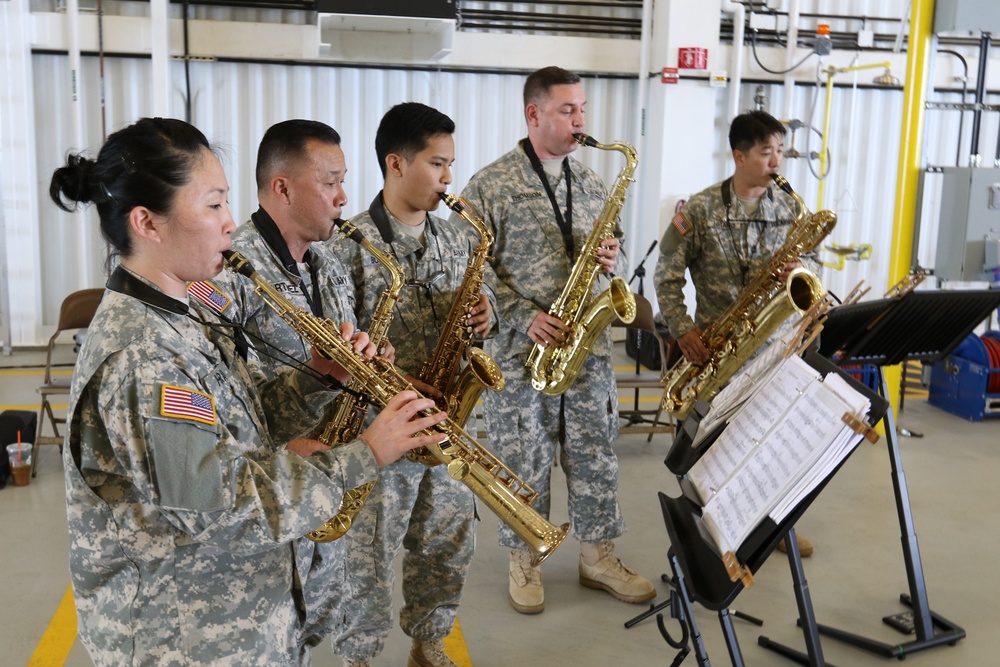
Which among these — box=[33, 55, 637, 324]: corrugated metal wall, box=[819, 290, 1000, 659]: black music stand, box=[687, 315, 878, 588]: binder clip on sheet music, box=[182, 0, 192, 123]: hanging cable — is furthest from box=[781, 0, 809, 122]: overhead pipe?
box=[687, 315, 878, 588]: binder clip on sheet music

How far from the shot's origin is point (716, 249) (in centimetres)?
425

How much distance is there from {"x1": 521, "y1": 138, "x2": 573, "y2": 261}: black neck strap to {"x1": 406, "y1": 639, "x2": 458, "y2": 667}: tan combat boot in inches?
64.9

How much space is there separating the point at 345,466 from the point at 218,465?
282mm

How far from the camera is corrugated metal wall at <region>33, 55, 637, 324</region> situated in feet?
27.2

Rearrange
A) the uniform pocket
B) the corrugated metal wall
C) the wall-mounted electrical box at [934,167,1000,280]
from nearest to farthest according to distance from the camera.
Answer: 1. the uniform pocket
2. the wall-mounted electrical box at [934,167,1000,280]
3. the corrugated metal wall

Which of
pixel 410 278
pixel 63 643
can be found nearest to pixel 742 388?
pixel 410 278

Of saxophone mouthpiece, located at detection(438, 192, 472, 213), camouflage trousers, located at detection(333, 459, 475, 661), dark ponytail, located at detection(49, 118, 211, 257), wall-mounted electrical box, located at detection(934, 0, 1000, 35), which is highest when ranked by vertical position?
wall-mounted electrical box, located at detection(934, 0, 1000, 35)

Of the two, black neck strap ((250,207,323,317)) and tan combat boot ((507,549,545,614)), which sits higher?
black neck strap ((250,207,323,317))

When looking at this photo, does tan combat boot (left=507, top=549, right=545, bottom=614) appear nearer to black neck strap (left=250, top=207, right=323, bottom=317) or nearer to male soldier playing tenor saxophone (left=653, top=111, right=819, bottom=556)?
male soldier playing tenor saxophone (left=653, top=111, right=819, bottom=556)

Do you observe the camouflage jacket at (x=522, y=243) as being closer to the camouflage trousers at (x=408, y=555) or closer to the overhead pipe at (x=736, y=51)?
the camouflage trousers at (x=408, y=555)

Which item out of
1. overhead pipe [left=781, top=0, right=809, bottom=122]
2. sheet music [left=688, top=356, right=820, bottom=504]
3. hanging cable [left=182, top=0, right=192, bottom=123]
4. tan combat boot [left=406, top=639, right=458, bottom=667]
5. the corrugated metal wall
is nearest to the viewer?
sheet music [left=688, top=356, right=820, bottom=504]

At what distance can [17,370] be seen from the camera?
7.71 metres

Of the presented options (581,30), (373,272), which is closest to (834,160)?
(581,30)

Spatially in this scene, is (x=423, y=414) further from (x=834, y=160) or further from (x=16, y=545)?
(x=834, y=160)
